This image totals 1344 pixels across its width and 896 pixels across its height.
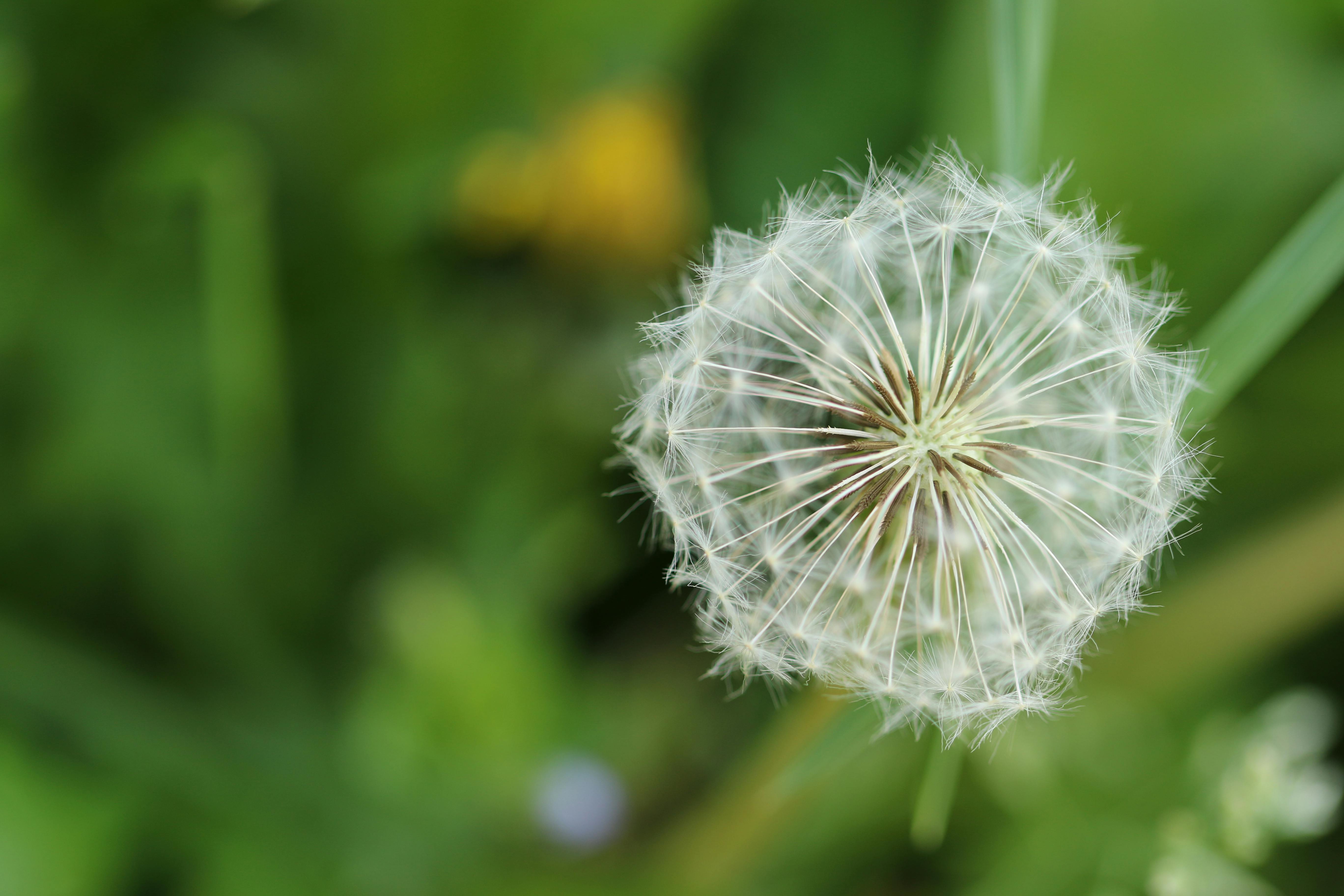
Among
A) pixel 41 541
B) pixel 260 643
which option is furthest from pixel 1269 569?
pixel 41 541

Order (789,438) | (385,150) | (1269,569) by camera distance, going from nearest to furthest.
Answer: (789,438) < (1269,569) < (385,150)

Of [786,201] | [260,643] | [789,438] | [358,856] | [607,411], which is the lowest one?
[358,856]

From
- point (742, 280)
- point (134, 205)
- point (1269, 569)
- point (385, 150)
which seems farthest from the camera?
point (385, 150)

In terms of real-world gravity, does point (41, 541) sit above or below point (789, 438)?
above

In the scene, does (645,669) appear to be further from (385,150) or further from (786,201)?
(786,201)

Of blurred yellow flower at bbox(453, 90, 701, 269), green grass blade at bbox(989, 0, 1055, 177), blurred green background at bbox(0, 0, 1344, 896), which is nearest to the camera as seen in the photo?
green grass blade at bbox(989, 0, 1055, 177)

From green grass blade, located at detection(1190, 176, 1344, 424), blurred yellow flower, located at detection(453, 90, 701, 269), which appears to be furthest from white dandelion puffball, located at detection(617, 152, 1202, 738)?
blurred yellow flower, located at detection(453, 90, 701, 269)

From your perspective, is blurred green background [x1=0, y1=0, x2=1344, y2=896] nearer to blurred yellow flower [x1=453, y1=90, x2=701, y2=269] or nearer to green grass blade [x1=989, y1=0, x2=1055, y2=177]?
blurred yellow flower [x1=453, y1=90, x2=701, y2=269]
